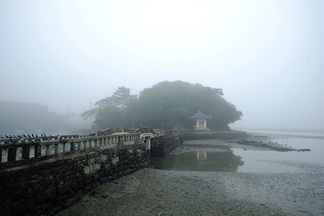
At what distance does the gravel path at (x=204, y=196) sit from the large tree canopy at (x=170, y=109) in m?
35.6

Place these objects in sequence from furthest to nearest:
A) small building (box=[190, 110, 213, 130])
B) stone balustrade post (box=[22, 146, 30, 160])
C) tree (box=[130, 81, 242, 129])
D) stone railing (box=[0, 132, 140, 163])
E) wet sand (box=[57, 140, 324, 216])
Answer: tree (box=[130, 81, 242, 129]), small building (box=[190, 110, 213, 130]), wet sand (box=[57, 140, 324, 216]), stone balustrade post (box=[22, 146, 30, 160]), stone railing (box=[0, 132, 140, 163])

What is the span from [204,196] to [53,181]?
24.7 ft

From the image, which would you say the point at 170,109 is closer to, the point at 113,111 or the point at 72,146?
the point at 113,111

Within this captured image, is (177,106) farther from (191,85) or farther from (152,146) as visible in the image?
(152,146)

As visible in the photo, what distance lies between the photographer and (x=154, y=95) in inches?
2264

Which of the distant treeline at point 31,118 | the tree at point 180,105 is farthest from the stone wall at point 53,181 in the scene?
the distant treeline at point 31,118

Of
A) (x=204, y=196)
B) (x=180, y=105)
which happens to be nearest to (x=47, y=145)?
(x=204, y=196)

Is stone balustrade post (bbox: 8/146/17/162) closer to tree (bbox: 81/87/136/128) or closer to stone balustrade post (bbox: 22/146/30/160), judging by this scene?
stone balustrade post (bbox: 22/146/30/160)

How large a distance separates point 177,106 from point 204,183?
134 ft

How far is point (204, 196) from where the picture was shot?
10797 mm

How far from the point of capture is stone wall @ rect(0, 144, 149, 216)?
21.0 feet

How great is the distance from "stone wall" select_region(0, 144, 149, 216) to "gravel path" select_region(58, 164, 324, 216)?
1.86 feet

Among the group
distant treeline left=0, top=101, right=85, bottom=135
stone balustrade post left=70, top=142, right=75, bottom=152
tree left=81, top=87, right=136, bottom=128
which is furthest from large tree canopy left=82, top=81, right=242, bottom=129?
stone balustrade post left=70, top=142, right=75, bottom=152

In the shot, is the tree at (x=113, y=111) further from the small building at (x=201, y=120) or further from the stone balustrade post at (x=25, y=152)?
the stone balustrade post at (x=25, y=152)
